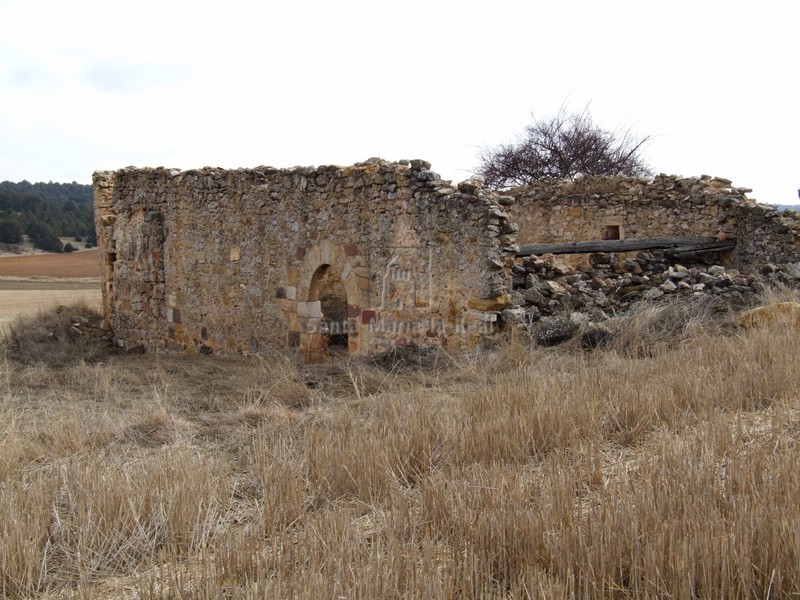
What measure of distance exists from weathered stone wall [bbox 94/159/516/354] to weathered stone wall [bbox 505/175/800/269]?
17.3ft

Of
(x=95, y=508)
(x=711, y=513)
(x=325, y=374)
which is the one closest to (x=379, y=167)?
(x=325, y=374)

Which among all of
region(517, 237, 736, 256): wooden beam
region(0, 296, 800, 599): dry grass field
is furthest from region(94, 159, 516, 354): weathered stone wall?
region(517, 237, 736, 256): wooden beam

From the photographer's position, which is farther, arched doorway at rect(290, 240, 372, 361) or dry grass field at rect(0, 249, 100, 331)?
dry grass field at rect(0, 249, 100, 331)

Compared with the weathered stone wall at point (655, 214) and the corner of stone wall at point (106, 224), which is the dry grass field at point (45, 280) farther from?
the weathered stone wall at point (655, 214)

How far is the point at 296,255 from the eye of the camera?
10070mm

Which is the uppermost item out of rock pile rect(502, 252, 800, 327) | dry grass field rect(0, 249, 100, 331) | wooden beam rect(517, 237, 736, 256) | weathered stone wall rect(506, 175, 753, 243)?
weathered stone wall rect(506, 175, 753, 243)

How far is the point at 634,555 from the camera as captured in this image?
244cm

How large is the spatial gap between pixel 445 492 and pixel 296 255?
728 centimetres

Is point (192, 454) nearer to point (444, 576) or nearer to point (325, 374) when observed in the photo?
point (444, 576)

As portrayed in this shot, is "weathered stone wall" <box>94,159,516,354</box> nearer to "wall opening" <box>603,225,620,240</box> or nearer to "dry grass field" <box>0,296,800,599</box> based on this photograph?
"dry grass field" <box>0,296,800,599</box>

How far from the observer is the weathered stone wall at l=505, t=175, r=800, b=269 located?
11.4m

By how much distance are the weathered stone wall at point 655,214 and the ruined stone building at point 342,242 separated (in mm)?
29

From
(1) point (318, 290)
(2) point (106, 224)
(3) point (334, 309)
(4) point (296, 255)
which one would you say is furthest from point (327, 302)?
(2) point (106, 224)

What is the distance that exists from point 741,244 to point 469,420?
9318mm
